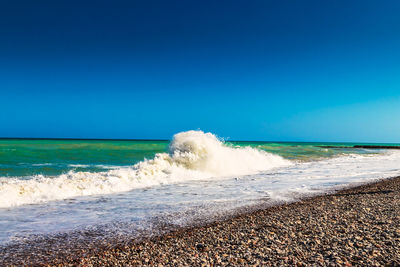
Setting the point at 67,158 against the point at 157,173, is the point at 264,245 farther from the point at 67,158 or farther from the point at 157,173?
the point at 67,158

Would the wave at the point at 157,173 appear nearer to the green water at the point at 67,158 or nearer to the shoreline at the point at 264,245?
the green water at the point at 67,158

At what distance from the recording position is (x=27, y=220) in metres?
6.24

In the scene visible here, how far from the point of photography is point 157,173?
542 inches

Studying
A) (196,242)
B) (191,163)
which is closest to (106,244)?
(196,242)

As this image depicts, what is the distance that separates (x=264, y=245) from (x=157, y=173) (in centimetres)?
977

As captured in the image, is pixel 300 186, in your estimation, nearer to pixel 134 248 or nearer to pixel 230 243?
pixel 230 243

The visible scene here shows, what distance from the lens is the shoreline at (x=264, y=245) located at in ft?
13.0

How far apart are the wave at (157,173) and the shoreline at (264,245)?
4627mm

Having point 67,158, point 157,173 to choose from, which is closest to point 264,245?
point 157,173

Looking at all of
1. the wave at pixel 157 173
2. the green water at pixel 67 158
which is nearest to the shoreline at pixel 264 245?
the wave at pixel 157 173

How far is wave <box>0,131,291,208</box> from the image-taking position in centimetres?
886

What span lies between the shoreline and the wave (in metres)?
4.63

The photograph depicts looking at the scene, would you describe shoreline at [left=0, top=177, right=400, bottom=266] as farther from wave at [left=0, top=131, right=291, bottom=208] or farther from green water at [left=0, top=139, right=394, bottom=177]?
green water at [left=0, top=139, right=394, bottom=177]

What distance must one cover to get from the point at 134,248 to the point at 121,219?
6.31 ft
